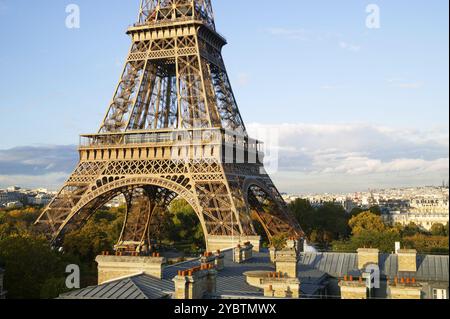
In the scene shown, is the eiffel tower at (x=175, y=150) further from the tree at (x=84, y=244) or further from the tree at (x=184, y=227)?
the tree at (x=184, y=227)

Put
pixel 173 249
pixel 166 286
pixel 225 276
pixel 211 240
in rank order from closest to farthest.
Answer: pixel 166 286
pixel 225 276
pixel 211 240
pixel 173 249

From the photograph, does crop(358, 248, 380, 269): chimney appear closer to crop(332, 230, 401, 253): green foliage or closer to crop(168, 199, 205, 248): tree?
crop(332, 230, 401, 253): green foliage

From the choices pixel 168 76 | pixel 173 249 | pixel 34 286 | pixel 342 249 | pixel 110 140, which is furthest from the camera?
pixel 173 249

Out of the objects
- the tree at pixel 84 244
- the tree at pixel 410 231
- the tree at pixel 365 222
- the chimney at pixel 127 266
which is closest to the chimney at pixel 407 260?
the chimney at pixel 127 266

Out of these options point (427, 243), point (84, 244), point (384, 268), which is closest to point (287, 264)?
point (384, 268)

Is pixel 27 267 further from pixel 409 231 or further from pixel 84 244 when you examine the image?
pixel 409 231

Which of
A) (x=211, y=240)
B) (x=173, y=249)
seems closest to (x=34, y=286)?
(x=211, y=240)
